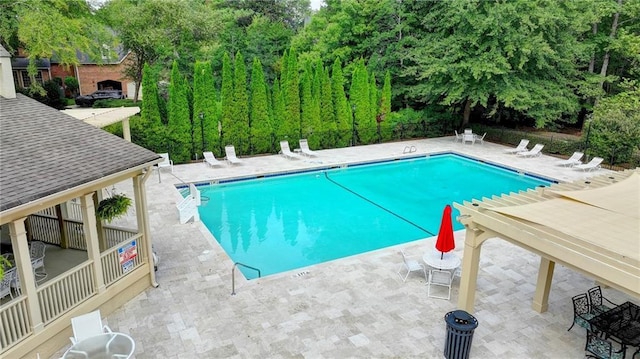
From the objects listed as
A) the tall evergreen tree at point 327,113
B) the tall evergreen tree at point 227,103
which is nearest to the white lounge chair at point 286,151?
the tall evergreen tree at point 227,103

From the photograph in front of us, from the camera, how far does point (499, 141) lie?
81.8ft

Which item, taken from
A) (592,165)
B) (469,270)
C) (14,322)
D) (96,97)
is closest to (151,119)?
(14,322)

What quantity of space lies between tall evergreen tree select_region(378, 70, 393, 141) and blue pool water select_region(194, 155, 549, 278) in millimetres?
3812

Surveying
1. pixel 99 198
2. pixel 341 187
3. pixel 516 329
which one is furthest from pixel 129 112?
pixel 516 329

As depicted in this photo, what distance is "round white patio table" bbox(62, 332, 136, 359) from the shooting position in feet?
19.7

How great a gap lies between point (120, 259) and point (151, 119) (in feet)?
38.9

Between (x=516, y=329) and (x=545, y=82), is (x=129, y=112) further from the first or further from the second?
(x=545, y=82)

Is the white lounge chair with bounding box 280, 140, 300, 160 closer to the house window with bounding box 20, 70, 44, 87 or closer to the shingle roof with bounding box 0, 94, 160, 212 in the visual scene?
the shingle roof with bounding box 0, 94, 160, 212

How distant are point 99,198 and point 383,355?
751 centimetres

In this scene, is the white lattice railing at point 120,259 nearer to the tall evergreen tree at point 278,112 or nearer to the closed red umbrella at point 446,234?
the closed red umbrella at point 446,234

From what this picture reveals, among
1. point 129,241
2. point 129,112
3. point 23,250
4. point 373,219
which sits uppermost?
point 129,112

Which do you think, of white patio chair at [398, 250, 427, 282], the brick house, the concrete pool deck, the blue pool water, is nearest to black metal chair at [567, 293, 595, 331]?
the concrete pool deck

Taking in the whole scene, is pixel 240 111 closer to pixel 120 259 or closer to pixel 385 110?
pixel 385 110

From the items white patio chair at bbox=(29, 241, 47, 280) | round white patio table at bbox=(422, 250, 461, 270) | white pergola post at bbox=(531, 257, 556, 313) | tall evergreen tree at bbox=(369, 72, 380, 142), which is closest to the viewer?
white pergola post at bbox=(531, 257, 556, 313)
